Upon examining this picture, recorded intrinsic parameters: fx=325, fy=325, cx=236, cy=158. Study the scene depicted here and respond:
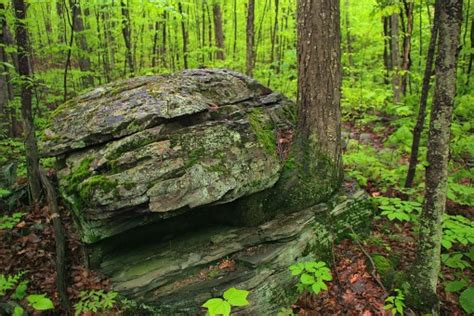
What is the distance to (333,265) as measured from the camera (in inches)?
188

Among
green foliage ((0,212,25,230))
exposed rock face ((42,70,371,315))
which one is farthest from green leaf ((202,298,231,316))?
green foliage ((0,212,25,230))

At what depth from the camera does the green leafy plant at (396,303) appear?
3.77 m

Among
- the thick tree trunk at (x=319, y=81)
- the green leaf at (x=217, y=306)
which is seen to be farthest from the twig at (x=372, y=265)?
the green leaf at (x=217, y=306)

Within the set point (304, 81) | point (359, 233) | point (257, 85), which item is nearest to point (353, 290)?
point (359, 233)

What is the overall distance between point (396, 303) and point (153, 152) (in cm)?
356

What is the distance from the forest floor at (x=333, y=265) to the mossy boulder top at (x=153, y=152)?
101cm

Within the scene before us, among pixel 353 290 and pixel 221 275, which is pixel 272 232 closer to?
pixel 221 275

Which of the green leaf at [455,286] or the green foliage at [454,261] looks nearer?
the green leaf at [455,286]

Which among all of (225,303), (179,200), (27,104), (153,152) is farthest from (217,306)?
(27,104)

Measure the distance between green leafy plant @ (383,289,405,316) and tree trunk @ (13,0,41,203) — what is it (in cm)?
554

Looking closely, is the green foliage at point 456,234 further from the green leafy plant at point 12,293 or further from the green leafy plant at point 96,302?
the green leafy plant at point 12,293

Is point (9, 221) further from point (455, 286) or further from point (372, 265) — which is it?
point (455, 286)

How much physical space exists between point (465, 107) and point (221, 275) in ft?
20.1

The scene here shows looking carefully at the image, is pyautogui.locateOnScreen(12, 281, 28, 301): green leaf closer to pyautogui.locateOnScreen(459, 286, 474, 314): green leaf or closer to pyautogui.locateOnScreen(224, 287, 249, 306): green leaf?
pyautogui.locateOnScreen(224, 287, 249, 306): green leaf
